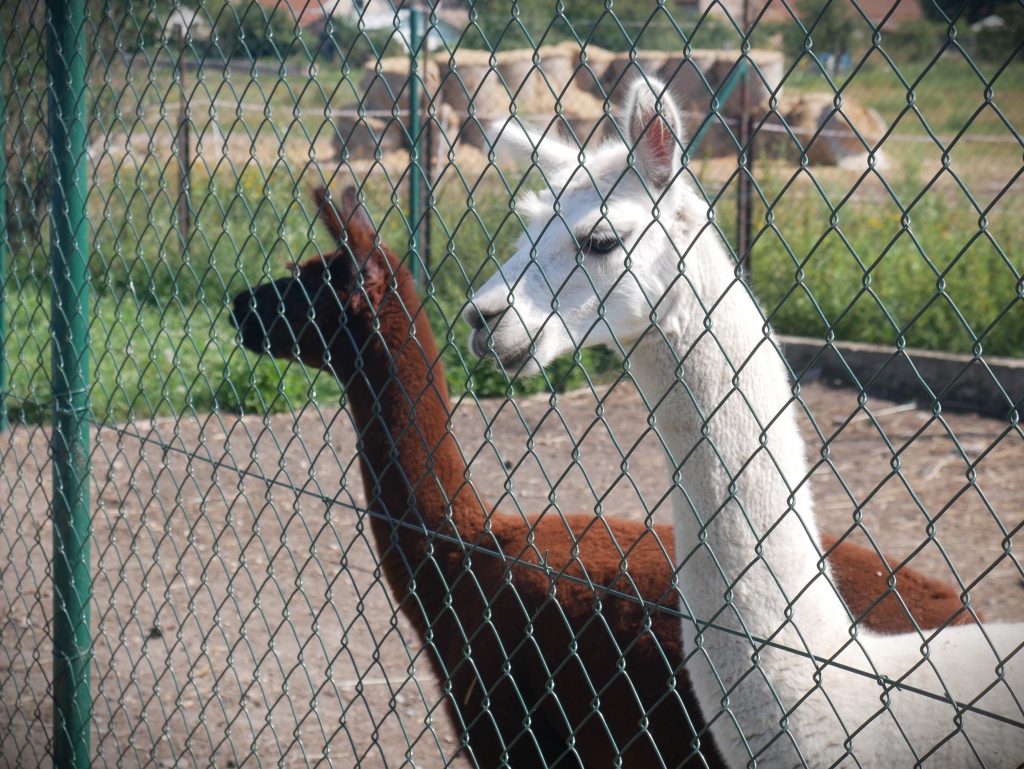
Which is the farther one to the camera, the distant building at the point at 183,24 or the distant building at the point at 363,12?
the distant building at the point at 183,24

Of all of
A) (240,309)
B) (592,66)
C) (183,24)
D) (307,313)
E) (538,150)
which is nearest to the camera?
(538,150)

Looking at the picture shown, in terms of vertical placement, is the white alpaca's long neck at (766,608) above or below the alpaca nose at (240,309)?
above

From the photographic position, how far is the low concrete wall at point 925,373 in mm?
7328

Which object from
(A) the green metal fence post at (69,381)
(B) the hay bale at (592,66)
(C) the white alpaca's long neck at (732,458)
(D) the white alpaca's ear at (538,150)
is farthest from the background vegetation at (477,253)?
(C) the white alpaca's long neck at (732,458)

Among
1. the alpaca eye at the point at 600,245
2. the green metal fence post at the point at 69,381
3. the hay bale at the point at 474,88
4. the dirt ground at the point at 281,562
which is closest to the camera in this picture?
the alpaca eye at the point at 600,245

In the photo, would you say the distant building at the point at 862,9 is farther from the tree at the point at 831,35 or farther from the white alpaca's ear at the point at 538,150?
the white alpaca's ear at the point at 538,150

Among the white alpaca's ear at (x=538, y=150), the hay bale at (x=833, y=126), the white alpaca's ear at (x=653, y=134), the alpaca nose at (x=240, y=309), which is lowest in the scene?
the hay bale at (x=833, y=126)

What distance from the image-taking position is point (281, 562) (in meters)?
5.27

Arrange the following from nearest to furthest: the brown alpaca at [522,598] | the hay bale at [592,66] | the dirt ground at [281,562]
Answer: the brown alpaca at [522,598] → the dirt ground at [281,562] → the hay bale at [592,66]

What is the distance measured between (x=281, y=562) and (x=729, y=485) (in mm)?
3705

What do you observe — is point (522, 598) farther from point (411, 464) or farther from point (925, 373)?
point (925, 373)

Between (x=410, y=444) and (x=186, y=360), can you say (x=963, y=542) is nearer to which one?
(x=410, y=444)

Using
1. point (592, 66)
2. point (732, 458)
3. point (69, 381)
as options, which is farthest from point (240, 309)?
point (592, 66)

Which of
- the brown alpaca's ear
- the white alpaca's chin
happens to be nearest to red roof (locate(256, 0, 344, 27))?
the brown alpaca's ear
